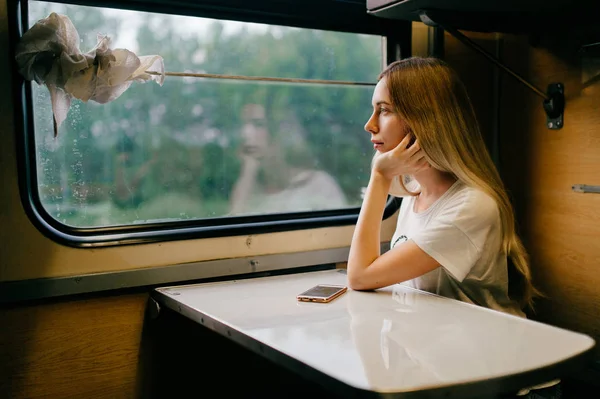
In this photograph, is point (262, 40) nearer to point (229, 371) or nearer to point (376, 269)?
point (376, 269)

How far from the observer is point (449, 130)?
1.96 meters

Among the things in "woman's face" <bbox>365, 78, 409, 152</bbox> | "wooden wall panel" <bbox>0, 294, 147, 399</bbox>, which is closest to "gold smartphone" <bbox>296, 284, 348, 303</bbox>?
"woman's face" <bbox>365, 78, 409, 152</bbox>

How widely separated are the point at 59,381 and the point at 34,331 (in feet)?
0.65

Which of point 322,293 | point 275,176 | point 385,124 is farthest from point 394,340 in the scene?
point 275,176

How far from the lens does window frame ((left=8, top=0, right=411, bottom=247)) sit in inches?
77.0

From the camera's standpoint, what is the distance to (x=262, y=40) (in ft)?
8.03

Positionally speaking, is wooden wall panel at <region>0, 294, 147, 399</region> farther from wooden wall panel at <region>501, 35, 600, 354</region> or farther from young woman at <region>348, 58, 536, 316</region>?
wooden wall panel at <region>501, 35, 600, 354</region>

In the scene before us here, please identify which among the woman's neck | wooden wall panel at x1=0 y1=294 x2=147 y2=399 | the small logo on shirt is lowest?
wooden wall panel at x1=0 y1=294 x2=147 y2=399

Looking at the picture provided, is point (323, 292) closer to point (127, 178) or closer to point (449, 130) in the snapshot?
point (449, 130)

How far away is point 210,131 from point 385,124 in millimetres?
720

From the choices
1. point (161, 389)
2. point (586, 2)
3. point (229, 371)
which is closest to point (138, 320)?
point (161, 389)

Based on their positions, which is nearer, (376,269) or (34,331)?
(376,269)

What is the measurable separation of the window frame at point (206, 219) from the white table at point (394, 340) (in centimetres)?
34

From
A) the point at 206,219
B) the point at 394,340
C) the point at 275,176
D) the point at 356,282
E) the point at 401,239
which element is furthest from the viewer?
the point at 275,176
